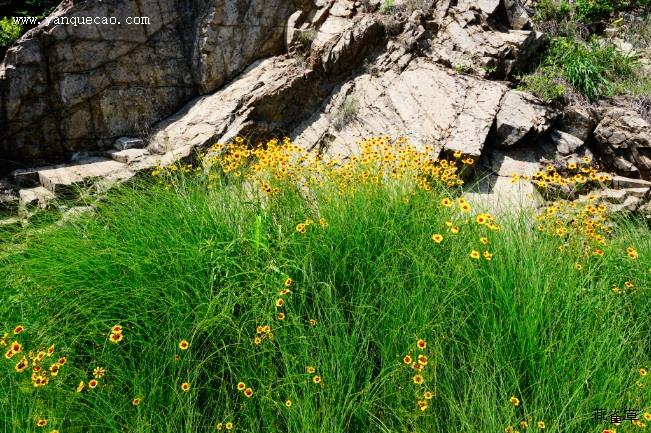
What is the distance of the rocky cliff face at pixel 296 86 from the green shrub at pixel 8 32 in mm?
301

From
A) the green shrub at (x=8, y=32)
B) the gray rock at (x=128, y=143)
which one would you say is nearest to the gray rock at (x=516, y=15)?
the gray rock at (x=128, y=143)

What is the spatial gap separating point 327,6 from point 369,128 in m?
2.88

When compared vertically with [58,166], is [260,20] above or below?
above

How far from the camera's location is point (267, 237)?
295 cm

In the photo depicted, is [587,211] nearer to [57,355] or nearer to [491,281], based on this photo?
[491,281]

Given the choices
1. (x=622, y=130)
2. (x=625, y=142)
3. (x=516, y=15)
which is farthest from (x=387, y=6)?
(x=625, y=142)

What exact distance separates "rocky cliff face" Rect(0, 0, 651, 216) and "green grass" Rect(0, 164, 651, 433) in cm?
321

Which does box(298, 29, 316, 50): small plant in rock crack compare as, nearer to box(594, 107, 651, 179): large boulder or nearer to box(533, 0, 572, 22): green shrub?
box(533, 0, 572, 22): green shrub

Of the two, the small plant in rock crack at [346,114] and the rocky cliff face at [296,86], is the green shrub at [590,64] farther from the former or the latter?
the small plant in rock crack at [346,114]

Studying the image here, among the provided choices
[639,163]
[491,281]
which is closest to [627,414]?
[491,281]

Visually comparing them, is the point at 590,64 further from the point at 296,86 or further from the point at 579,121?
the point at 296,86

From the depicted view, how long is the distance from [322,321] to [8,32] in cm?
719

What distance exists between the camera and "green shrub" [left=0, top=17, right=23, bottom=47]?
21.7 feet

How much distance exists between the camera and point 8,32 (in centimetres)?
668
